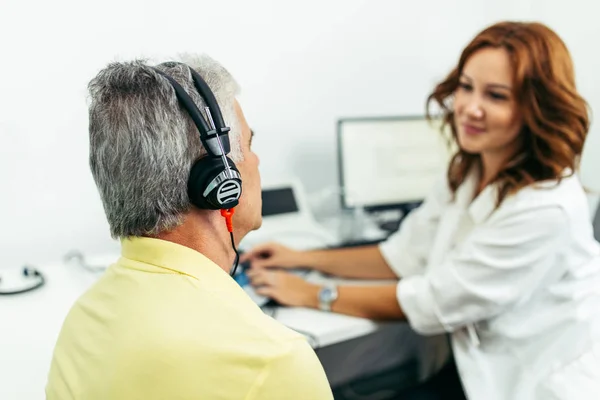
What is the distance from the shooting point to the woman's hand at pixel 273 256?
1.42 metres

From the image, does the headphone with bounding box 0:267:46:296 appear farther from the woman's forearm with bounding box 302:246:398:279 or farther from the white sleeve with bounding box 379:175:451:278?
the white sleeve with bounding box 379:175:451:278

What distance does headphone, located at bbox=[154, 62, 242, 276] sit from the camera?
2.08 ft

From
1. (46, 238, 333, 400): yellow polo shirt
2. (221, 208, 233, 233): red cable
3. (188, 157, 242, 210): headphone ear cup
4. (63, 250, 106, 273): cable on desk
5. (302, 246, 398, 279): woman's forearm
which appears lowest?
(302, 246, 398, 279): woman's forearm

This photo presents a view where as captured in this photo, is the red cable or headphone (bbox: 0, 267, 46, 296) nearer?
the red cable

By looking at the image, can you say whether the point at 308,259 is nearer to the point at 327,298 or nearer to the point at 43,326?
the point at 327,298

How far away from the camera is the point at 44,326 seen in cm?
105

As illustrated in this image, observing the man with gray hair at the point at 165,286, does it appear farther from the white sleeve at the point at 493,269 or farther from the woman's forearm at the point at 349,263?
the woman's forearm at the point at 349,263

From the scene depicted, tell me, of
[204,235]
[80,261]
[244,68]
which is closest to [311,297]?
[204,235]

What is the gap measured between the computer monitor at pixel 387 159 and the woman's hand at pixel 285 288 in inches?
22.7

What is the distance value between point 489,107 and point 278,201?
73 cm

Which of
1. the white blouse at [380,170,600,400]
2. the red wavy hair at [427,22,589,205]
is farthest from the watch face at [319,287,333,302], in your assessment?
the red wavy hair at [427,22,589,205]

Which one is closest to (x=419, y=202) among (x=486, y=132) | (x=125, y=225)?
(x=486, y=132)

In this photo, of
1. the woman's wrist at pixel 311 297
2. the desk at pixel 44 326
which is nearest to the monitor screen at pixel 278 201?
the desk at pixel 44 326

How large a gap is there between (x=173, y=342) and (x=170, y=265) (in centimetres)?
12
